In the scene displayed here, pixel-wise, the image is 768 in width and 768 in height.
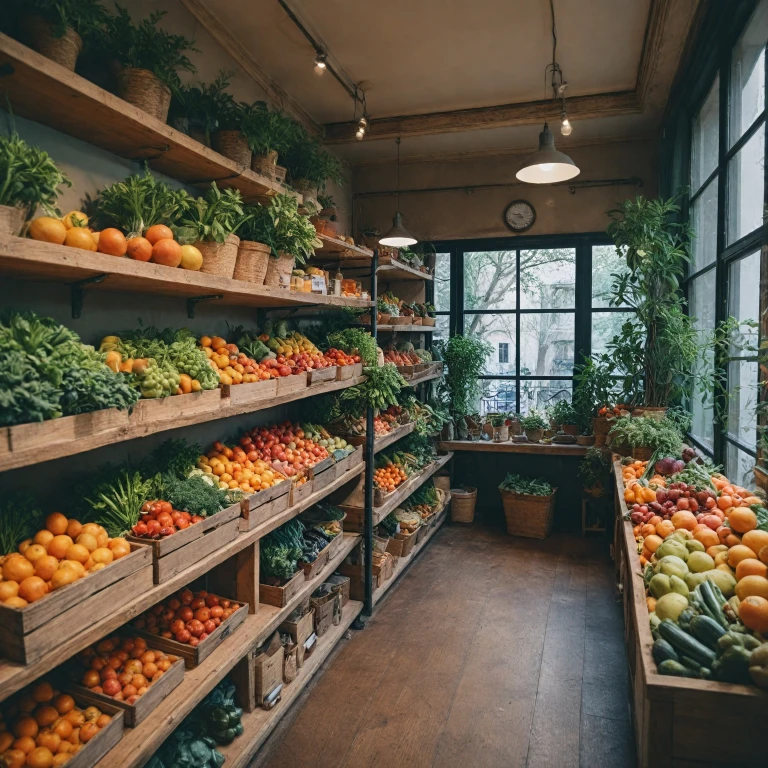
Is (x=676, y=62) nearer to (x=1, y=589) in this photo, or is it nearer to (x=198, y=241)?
(x=198, y=241)

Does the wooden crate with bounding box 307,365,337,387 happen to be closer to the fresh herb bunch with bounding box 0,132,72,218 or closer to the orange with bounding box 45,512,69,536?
the orange with bounding box 45,512,69,536

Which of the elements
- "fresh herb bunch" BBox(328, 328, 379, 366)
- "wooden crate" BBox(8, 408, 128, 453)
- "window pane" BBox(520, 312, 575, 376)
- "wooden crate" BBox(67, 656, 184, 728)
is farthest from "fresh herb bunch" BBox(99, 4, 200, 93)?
"window pane" BBox(520, 312, 575, 376)

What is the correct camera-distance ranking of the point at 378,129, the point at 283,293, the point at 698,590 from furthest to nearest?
the point at 378,129, the point at 283,293, the point at 698,590

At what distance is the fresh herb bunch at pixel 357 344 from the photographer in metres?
3.91

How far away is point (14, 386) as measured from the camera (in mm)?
1528

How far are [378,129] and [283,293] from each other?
2.82 meters

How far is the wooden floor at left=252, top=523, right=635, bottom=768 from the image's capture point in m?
2.59

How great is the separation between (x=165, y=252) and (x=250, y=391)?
2.44 ft

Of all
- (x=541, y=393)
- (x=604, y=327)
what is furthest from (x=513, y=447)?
(x=604, y=327)

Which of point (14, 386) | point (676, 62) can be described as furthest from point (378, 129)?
point (14, 386)

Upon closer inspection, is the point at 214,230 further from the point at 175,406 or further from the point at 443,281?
the point at 443,281

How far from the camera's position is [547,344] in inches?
228

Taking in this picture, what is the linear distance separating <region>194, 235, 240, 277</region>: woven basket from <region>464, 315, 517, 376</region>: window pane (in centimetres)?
381

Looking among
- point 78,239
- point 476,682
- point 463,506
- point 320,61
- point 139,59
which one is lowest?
point 476,682
